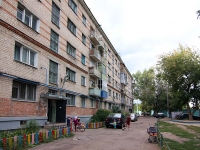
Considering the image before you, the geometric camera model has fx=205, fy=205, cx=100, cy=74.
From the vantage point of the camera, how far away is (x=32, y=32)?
13.9 m

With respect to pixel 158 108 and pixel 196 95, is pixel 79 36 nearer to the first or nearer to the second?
pixel 196 95

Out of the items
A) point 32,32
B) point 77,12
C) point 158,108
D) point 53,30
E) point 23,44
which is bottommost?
point 158,108

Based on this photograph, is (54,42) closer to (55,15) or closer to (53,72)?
(55,15)

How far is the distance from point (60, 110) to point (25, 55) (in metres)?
6.13

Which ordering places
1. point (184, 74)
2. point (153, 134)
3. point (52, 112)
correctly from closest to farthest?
point (153, 134) < point (52, 112) < point (184, 74)

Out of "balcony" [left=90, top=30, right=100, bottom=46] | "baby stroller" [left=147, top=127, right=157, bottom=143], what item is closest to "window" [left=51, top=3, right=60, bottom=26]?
"balcony" [left=90, top=30, right=100, bottom=46]

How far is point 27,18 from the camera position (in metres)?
13.9

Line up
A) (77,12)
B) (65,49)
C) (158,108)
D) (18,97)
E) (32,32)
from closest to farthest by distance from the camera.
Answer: (18,97) < (32,32) < (65,49) < (77,12) < (158,108)

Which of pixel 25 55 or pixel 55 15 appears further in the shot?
pixel 55 15

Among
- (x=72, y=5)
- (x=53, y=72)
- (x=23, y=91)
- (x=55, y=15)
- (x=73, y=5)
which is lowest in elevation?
(x=23, y=91)

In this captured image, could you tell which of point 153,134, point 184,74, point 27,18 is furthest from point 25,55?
point 184,74

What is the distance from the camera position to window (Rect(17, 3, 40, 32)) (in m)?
13.1

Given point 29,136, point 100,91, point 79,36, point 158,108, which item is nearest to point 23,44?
point 29,136

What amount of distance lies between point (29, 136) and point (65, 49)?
1091 centimetres
